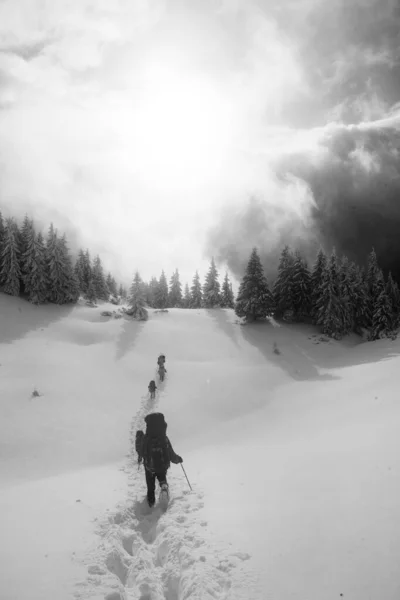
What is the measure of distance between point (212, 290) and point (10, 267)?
31.2 metres

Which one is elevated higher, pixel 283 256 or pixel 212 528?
pixel 283 256

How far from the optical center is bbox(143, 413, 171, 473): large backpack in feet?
25.0

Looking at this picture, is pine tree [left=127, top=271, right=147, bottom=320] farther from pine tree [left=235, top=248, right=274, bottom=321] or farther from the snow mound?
the snow mound

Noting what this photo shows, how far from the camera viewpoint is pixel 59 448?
13.3 metres

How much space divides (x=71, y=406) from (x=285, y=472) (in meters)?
13.9

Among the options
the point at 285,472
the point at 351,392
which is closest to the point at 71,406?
the point at 285,472

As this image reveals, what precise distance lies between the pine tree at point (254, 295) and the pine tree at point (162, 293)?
30.9 m

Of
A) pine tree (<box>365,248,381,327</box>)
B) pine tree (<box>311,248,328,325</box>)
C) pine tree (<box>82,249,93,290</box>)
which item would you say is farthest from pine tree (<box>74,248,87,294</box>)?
pine tree (<box>365,248,381,327</box>)

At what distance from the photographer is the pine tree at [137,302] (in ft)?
128

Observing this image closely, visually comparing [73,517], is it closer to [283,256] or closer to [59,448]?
[59,448]

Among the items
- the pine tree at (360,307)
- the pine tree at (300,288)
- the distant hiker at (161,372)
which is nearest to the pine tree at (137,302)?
the distant hiker at (161,372)

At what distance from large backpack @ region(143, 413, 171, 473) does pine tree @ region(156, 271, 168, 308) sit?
6302cm

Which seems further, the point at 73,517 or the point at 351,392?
the point at 351,392

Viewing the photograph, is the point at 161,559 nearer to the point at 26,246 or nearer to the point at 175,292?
the point at 26,246
